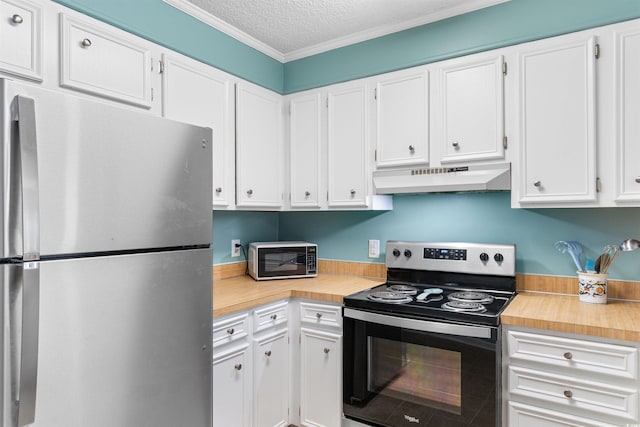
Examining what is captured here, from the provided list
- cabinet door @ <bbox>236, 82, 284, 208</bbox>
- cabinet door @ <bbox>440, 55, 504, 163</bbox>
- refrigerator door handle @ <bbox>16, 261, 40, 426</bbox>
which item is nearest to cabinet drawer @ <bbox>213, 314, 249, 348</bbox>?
cabinet door @ <bbox>236, 82, 284, 208</bbox>

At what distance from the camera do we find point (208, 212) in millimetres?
1528

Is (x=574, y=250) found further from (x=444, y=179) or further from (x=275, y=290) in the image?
(x=275, y=290)

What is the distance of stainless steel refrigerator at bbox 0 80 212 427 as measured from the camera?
0.99m

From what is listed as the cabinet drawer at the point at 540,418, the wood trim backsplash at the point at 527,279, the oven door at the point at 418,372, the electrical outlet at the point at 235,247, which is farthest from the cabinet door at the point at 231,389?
the cabinet drawer at the point at 540,418

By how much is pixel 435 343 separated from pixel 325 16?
1.91 metres

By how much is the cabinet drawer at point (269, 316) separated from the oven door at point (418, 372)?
1.28 ft

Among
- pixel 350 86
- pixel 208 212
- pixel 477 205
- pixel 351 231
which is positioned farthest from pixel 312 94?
pixel 208 212

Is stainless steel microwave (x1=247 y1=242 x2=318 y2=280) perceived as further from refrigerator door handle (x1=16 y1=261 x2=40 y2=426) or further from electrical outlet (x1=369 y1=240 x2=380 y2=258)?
refrigerator door handle (x1=16 y1=261 x2=40 y2=426)

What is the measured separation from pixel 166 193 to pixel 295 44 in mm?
1803

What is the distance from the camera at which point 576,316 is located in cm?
171

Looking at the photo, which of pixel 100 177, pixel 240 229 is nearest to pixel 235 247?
pixel 240 229

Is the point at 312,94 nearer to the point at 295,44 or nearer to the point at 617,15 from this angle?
the point at 295,44

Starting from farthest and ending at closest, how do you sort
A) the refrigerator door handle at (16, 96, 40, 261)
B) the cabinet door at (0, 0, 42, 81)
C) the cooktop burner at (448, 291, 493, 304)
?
the cooktop burner at (448, 291, 493, 304) → the cabinet door at (0, 0, 42, 81) → the refrigerator door handle at (16, 96, 40, 261)

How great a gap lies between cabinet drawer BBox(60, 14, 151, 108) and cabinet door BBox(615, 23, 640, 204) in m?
2.22
